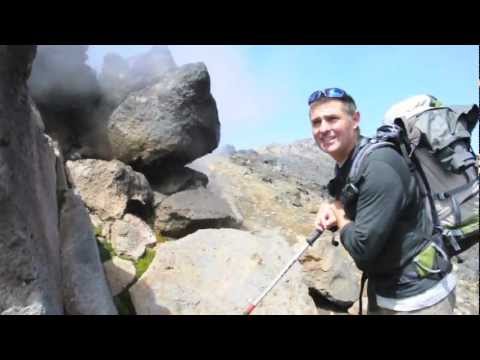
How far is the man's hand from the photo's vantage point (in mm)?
3719

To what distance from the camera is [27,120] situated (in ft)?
16.5

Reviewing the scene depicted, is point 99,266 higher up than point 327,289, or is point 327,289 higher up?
point 99,266

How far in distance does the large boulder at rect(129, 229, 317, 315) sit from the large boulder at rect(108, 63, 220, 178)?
9.78 feet

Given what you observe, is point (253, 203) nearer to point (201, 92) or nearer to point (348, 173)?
point (201, 92)

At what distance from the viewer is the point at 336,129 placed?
351 centimetres

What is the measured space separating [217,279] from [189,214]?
8.59 ft

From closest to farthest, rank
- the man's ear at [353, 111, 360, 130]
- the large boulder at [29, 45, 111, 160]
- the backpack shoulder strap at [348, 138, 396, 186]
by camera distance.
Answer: the backpack shoulder strap at [348, 138, 396, 186] < the man's ear at [353, 111, 360, 130] < the large boulder at [29, 45, 111, 160]

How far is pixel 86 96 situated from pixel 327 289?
28.1ft

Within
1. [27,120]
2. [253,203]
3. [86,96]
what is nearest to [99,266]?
[27,120]

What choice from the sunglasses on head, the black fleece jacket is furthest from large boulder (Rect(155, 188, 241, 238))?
the black fleece jacket

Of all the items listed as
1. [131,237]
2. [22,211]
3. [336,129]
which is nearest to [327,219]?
[336,129]

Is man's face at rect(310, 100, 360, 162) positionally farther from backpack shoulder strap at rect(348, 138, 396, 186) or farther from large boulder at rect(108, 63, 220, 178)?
A: large boulder at rect(108, 63, 220, 178)

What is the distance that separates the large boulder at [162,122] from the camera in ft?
36.4
